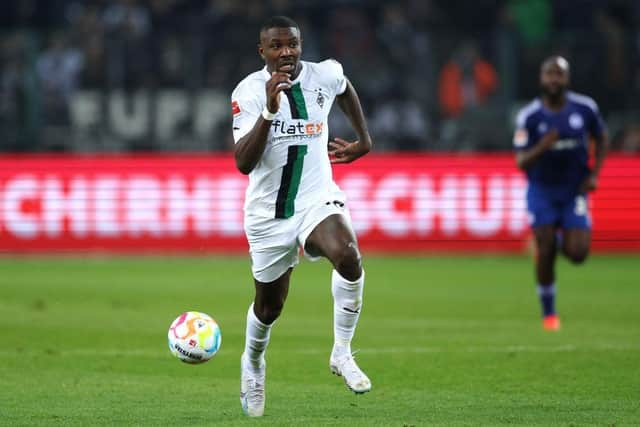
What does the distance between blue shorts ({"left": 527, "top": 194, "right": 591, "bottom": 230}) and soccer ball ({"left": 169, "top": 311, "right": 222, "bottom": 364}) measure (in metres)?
5.54

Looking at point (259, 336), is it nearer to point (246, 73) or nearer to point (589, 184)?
point (589, 184)

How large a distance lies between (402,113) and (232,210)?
3.00 metres

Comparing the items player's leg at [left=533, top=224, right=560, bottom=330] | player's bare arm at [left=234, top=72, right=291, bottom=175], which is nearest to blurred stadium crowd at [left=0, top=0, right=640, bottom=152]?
player's leg at [left=533, top=224, right=560, bottom=330]

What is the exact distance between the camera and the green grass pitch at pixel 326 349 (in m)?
7.64

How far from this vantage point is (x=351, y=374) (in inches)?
280

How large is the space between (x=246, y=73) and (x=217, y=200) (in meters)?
2.01

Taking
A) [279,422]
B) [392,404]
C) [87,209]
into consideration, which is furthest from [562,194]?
[87,209]

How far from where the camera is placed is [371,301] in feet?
48.6

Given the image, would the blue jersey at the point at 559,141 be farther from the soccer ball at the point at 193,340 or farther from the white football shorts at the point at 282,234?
the soccer ball at the point at 193,340

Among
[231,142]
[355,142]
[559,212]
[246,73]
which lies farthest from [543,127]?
[231,142]

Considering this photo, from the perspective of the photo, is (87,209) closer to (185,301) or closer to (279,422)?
(185,301)

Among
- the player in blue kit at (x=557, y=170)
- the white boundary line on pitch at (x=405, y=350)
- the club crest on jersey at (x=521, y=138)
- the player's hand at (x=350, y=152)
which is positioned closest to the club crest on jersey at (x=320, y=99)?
the player's hand at (x=350, y=152)

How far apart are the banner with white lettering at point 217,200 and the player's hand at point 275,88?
12.6 meters

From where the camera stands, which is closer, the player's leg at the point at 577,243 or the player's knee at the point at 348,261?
the player's knee at the point at 348,261
